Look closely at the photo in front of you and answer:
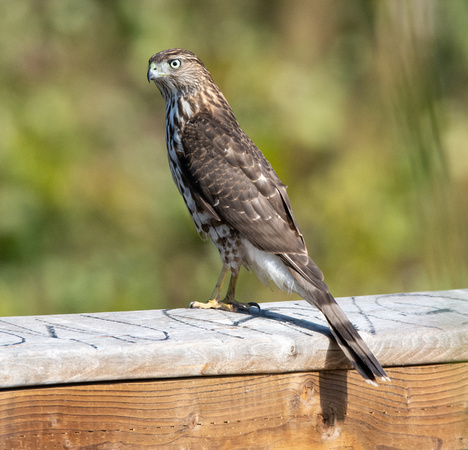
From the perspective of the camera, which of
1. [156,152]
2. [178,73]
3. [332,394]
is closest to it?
[332,394]

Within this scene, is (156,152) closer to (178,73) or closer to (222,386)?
(178,73)

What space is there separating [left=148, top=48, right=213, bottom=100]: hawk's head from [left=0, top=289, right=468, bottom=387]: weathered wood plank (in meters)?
1.27

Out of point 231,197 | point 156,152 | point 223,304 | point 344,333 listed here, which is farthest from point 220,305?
point 156,152

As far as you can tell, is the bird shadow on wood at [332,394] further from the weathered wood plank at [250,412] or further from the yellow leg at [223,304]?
the yellow leg at [223,304]

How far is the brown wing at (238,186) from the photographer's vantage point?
2.94 m

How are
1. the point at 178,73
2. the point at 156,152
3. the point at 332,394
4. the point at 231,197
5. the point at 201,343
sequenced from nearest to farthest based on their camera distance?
the point at 201,343 < the point at 332,394 < the point at 231,197 < the point at 178,73 < the point at 156,152

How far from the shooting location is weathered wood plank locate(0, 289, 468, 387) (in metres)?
1.78

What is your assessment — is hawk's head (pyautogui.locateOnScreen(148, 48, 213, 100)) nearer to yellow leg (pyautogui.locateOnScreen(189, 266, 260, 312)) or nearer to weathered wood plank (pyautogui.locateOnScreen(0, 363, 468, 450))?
yellow leg (pyautogui.locateOnScreen(189, 266, 260, 312))

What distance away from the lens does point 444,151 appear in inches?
23.4

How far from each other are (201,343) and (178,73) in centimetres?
191

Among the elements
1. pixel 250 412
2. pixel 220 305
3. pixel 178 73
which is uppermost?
pixel 178 73

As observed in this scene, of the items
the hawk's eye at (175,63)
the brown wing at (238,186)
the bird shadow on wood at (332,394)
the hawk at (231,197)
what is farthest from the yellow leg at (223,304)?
the hawk's eye at (175,63)

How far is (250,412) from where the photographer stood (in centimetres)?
198

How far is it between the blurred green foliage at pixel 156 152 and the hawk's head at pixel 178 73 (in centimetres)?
188
